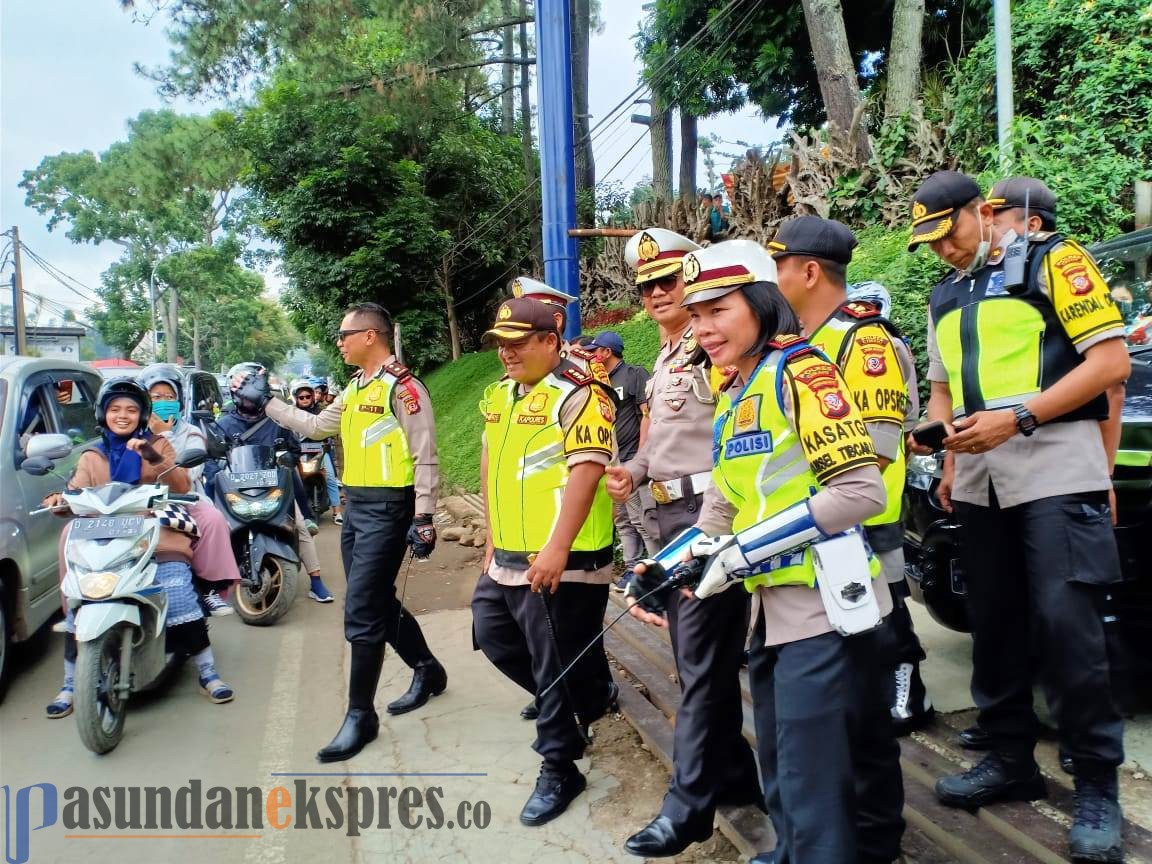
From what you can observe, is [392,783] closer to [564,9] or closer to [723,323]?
[723,323]

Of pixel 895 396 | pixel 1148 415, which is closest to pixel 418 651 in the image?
pixel 895 396

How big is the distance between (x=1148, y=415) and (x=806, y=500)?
70.7 inches

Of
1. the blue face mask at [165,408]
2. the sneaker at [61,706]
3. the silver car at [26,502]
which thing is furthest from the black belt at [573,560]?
the blue face mask at [165,408]

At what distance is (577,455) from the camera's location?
2.96m

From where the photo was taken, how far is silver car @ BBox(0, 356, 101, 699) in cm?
459

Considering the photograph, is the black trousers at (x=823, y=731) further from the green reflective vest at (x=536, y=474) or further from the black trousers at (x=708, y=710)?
the green reflective vest at (x=536, y=474)

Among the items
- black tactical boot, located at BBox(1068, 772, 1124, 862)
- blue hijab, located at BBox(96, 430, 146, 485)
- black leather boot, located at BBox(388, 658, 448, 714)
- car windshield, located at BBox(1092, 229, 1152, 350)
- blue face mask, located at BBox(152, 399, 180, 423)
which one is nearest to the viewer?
black tactical boot, located at BBox(1068, 772, 1124, 862)

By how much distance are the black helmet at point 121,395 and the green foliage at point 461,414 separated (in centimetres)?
606

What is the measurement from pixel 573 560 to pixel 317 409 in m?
6.67

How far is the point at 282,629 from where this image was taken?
5750 mm

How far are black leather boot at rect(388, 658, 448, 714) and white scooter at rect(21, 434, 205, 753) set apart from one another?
1.27m

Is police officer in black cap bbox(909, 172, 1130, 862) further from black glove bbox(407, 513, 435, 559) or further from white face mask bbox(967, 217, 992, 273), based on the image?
black glove bbox(407, 513, 435, 559)

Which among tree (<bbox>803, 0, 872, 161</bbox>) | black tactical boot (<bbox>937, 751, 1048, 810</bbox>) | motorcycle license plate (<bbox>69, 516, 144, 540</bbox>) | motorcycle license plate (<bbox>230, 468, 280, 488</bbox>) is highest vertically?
tree (<bbox>803, 0, 872, 161</bbox>)

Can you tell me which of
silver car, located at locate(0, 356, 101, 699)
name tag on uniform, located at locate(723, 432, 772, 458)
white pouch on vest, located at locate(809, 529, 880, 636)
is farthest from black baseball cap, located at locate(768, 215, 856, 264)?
silver car, located at locate(0, 356, 101, 699)
